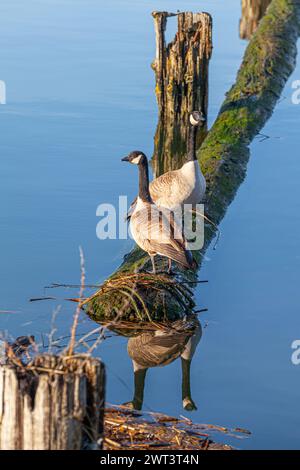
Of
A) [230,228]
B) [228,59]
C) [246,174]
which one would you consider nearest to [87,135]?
[246,174]

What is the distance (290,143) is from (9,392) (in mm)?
11026

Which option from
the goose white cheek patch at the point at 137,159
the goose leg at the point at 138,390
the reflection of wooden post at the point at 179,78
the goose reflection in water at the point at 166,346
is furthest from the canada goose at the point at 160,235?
the reflection of wooden post at the point at 179,78

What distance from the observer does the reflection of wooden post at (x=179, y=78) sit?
1490 centimetres

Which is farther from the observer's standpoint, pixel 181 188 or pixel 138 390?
pixel 181 188

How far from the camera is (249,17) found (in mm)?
22219

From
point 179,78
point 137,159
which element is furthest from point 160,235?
point 179,78

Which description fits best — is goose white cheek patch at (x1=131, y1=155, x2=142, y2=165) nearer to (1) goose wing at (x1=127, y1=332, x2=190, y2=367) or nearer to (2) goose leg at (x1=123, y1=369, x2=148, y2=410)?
(1) goose wing at (x1=127, y1=332, x2=190, y2=367)

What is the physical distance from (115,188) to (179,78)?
3.54 m

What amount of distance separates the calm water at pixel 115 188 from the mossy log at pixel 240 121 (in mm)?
250

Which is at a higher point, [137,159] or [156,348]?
[137,159]

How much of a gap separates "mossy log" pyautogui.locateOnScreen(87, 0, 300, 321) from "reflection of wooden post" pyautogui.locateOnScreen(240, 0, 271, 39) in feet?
4.27

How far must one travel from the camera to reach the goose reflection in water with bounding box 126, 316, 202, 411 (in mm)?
8117

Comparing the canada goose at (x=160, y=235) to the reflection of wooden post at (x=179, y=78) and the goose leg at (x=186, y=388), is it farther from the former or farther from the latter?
the reflection of wooden post at (x=179, y=78)

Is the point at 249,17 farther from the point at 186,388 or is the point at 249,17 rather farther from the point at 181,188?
the point at 186,388
